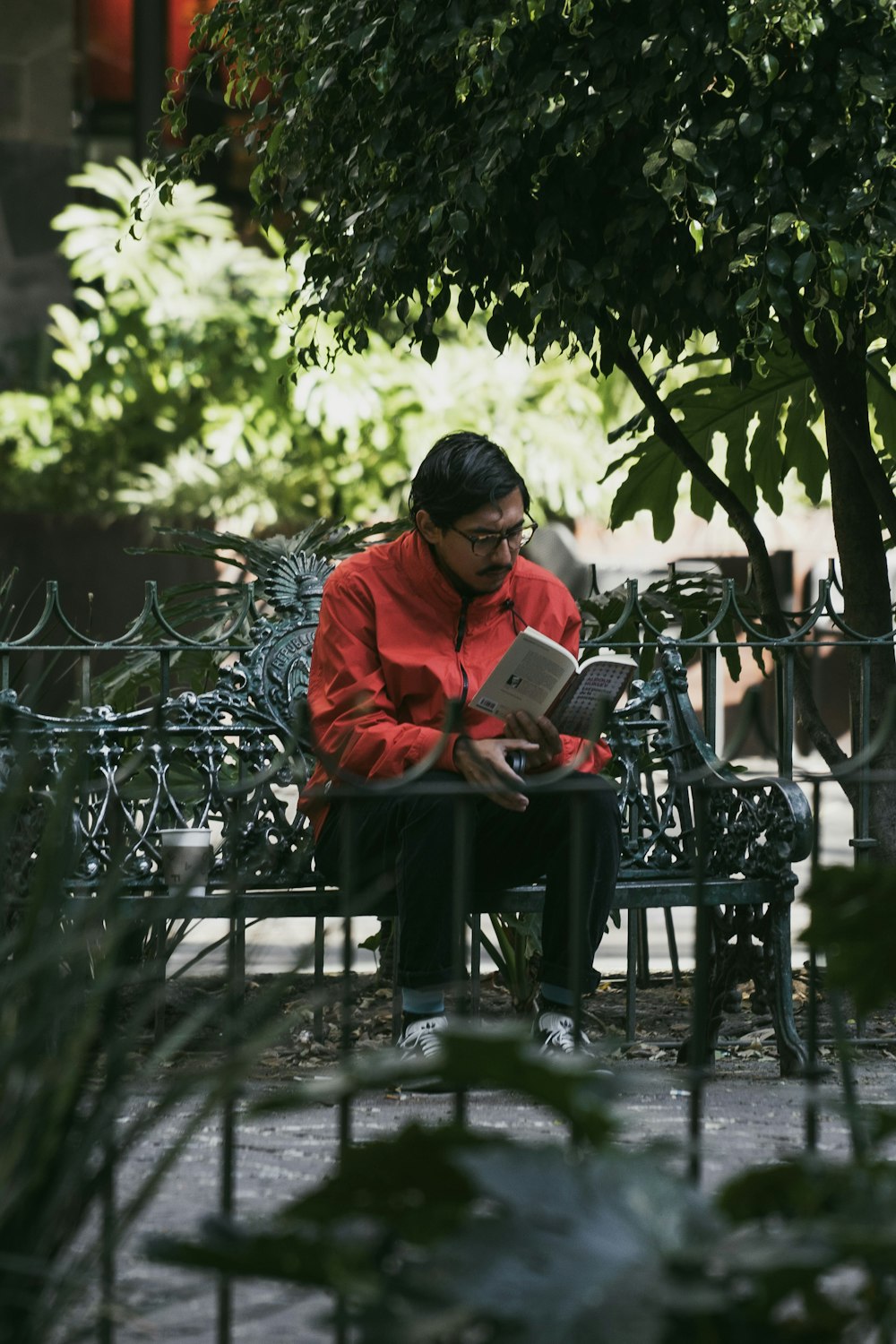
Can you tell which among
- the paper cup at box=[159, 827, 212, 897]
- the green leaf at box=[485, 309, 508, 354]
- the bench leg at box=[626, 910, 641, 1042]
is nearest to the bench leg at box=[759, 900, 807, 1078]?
the bench leg at box=[626, 910, 641, 1042]

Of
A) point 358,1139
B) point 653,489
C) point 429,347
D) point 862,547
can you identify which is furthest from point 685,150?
point 358,1139

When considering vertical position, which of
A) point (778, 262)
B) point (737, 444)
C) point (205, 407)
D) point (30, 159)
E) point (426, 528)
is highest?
point (30, 159)

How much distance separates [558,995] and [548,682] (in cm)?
65

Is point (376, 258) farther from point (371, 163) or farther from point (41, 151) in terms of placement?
point (41, 151)

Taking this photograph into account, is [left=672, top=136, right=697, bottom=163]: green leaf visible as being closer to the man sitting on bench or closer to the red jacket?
the man sitting on bench

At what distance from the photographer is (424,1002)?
12.3 feet

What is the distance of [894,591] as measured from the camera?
32.8 feet

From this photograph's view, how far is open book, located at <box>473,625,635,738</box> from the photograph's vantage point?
3750 mm

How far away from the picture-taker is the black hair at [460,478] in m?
4.02

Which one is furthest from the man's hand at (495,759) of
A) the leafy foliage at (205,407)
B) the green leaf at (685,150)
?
the leafy foliage at (205,407)

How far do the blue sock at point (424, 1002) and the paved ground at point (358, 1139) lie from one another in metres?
0.18

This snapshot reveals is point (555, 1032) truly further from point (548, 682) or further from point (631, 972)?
point (548, 682)

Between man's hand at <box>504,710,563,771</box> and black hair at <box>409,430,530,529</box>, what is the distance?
0.49 meters

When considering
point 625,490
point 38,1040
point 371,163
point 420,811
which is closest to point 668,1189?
point 38,1040
